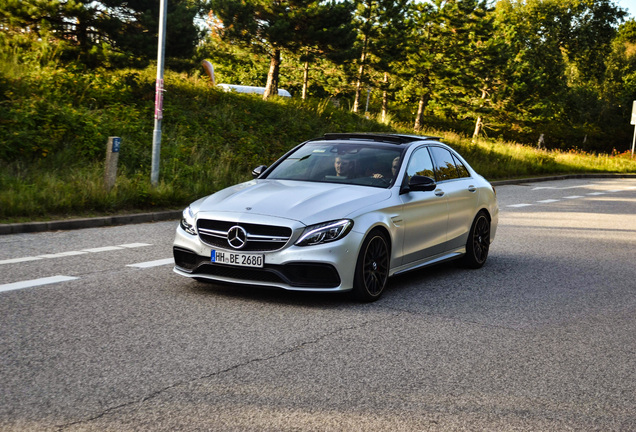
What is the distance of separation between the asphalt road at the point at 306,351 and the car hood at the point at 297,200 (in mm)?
843

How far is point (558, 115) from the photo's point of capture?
265 feet

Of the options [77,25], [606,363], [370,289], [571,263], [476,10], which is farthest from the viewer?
[476,10]

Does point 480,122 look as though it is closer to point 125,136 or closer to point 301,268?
point 125,136

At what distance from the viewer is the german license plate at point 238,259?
7.11m

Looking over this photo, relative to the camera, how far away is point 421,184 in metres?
8.28

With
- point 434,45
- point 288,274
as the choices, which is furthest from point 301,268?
point 434,45

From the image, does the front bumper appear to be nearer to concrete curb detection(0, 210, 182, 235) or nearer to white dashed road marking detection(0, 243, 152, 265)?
white dashed road marking detection(0, 243, 152, 265)

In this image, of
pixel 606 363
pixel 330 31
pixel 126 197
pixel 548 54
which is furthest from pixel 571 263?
pixel 548 54

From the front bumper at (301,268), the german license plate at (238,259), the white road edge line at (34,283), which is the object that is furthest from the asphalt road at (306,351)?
the german license plate at (238,259)

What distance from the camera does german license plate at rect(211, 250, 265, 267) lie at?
711cm

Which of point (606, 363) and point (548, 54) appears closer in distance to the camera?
point (606, 363)

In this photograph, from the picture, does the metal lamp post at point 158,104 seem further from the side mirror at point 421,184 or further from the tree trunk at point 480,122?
the tree trunk at point 480,122

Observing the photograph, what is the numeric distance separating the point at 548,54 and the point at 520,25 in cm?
429

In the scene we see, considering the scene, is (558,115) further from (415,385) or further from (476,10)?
(415,385)
